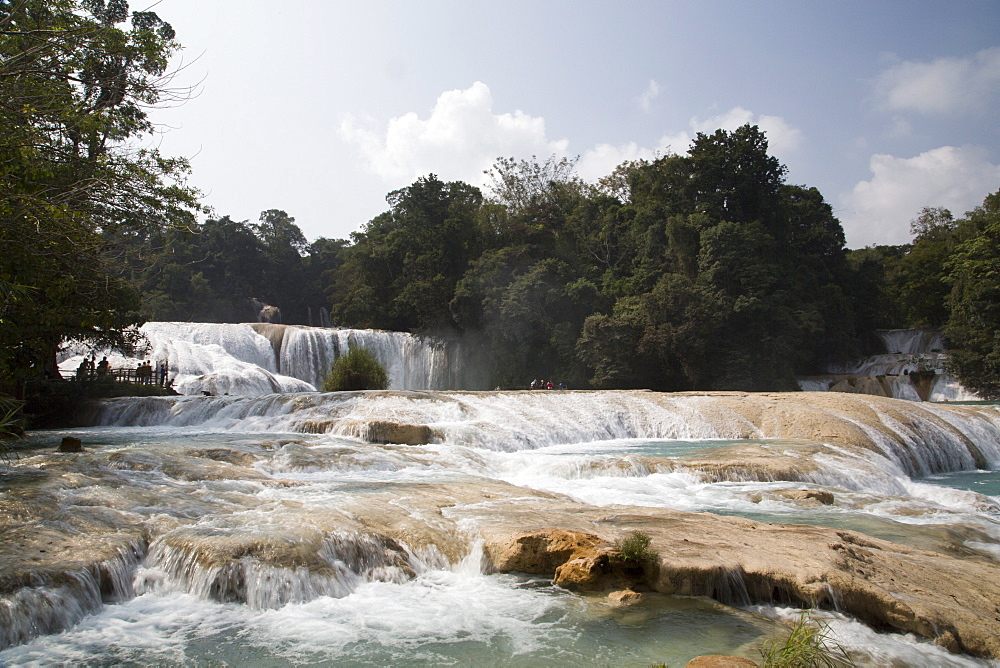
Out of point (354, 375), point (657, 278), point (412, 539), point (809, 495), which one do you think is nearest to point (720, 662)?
point (412, 539)

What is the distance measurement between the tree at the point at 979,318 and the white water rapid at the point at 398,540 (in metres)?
20.5

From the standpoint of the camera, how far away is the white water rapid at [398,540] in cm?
419

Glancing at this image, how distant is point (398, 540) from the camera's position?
5.86m

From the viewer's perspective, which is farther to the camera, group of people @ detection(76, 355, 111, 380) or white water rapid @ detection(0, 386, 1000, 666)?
group of people @ detection(76, 355, 111, 380)

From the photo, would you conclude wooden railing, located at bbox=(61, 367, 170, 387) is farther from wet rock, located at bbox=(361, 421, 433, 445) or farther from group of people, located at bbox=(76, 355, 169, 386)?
wet rock, located at bbox=(361, 421, 433, 445)

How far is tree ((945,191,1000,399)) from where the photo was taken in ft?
94.4

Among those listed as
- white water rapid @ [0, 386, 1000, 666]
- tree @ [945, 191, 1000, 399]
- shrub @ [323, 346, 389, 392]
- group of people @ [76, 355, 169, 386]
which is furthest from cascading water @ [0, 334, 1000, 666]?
tree @ [945, 191, 1000, 399]

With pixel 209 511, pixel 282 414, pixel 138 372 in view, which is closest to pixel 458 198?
pixel 138 372

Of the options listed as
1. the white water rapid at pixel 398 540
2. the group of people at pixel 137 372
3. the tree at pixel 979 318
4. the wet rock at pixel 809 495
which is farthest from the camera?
the tree at pixel 979 318

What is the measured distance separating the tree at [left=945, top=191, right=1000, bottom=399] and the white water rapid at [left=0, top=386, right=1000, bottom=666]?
67.3 feet

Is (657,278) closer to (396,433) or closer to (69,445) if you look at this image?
(396,433)

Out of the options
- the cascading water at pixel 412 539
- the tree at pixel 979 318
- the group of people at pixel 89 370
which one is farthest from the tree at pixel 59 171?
the tree at pixel 979 318

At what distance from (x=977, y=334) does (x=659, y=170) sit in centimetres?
1777

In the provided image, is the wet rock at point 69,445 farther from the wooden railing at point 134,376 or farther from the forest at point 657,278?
the forest at point 657,278
